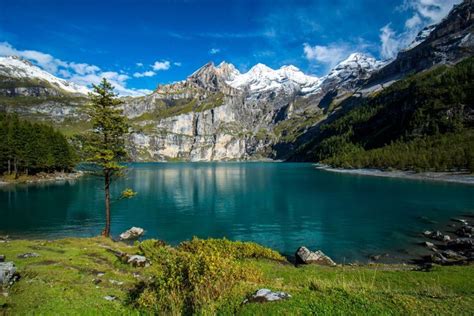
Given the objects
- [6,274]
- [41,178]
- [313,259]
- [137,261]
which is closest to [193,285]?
[6,274]

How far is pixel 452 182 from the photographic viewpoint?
374 ft

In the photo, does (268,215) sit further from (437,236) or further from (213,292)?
(213,292)

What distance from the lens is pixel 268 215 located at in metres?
66.0

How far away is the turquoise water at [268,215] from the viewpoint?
46625 millimetres

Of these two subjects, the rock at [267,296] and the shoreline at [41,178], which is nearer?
the rock at [267,296]

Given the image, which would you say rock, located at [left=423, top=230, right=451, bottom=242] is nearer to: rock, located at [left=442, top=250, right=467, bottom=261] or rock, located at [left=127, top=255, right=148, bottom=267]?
rock, located at [left=442, top=250, right=467, bottom=261]

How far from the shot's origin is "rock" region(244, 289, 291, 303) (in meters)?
11.9

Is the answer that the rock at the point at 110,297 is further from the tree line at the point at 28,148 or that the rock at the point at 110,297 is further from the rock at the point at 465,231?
the tree line at the point at 28,148

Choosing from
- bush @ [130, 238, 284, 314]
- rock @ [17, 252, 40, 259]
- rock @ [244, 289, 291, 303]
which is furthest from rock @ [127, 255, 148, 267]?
rock @ [244, 289, 291, 303]

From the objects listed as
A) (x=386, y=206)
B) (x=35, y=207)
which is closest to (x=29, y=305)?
(x=35, y=207)

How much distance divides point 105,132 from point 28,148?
3652 inches

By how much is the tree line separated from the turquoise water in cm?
1590

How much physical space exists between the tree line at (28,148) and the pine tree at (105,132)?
88937mm

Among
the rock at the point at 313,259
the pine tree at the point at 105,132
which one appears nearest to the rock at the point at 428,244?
the rock at the point at 313,259
